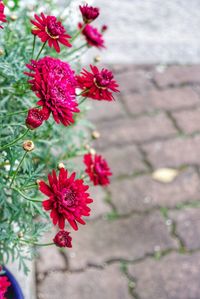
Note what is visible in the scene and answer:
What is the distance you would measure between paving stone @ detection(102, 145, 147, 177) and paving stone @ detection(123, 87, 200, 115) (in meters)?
0.30

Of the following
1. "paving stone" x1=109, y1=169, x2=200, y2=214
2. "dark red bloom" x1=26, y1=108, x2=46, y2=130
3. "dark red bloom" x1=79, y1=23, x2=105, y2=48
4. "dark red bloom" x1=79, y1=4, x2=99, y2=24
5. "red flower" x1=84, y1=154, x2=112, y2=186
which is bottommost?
"paving stone" x1=109, y1=169, x2=200, y2=214

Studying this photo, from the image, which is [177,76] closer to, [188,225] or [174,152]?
[174,152]

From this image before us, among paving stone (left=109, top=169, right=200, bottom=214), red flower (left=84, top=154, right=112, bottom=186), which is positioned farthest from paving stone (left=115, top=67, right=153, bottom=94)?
red flower (left=84, top=154, right=112, bottom=186)

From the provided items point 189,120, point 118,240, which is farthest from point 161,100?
point 118,240

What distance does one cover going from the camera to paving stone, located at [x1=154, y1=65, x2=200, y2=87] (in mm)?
2924

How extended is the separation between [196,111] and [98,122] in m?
0.53

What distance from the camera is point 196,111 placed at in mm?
2754

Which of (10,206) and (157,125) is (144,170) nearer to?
(157,125)

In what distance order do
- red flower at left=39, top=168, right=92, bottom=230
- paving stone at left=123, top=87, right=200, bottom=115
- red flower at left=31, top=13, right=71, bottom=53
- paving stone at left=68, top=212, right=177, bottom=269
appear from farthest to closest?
paving stone at left=123, top=87, right=200, bottom=115 → paving stone at left=68, top=212, right=177, bottom=269 → red flower at left=31, top=13, right=71, bottom=53 → red flower at left=39, top=168, right=92, bottom=230

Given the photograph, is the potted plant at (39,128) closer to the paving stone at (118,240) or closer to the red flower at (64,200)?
the red flower at (64,200)

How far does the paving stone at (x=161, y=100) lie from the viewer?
2.74 metres

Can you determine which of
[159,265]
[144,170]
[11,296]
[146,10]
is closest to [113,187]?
[144,170]

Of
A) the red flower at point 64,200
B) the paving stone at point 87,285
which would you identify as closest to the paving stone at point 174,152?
the paving stone at point 87,285

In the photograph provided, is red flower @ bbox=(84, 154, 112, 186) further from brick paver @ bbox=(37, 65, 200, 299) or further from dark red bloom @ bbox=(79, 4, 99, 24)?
brick paver @ bbox=(37, 65, 200, 299)
